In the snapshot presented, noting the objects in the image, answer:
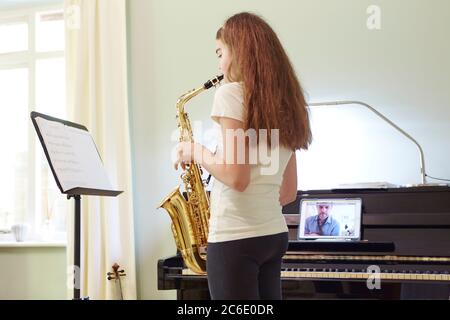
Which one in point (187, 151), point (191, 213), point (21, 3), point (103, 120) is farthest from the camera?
point (21, 3)

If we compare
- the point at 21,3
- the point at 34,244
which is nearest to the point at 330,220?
the point at 34,244

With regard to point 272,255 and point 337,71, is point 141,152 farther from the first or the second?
point 272,255

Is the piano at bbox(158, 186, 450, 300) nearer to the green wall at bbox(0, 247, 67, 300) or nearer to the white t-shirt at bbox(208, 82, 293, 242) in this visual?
the white t-shirt at bbox(208, 82, 293, 242)

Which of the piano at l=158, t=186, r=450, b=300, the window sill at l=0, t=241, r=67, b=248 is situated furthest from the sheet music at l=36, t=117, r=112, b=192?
the window sill at l=0, t=241, r=67, b=248

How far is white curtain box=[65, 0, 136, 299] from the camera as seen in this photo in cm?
347

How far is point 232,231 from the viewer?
1.37 m

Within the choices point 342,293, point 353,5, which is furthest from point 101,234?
point 353,5

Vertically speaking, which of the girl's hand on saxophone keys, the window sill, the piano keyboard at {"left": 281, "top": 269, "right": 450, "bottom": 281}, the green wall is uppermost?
the girl's hand on saxophone keys

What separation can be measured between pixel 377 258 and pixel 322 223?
1.16 feet

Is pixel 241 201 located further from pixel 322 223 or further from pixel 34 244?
pixel 34 244

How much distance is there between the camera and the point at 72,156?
84.6 inches

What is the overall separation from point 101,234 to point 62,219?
1.91ft

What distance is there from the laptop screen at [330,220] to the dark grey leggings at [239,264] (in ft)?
4.08
